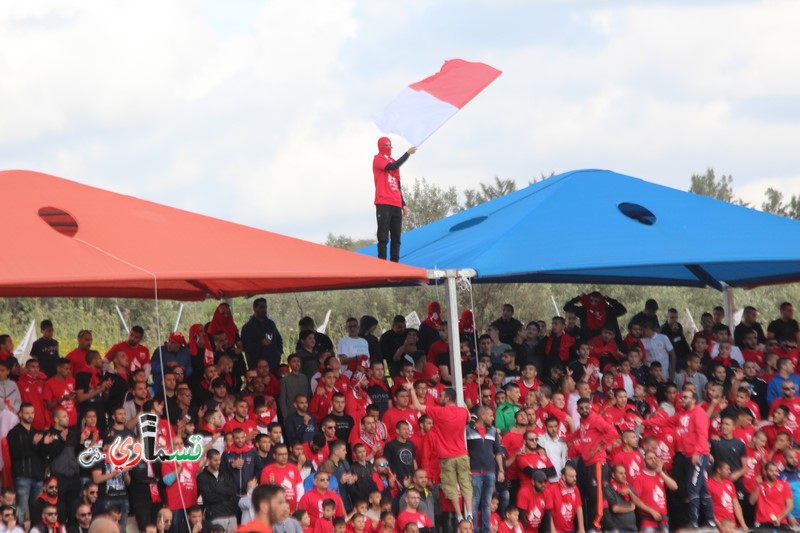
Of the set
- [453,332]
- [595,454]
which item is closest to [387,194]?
[453,332]

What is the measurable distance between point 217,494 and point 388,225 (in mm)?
3358

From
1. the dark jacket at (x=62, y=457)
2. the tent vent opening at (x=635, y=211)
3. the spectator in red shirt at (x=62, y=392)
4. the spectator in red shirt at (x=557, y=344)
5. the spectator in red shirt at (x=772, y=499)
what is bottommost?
the spectator in red shirt at (x=772, y=499)

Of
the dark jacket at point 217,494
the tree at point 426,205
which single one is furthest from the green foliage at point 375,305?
the dark jacket at point 217,494

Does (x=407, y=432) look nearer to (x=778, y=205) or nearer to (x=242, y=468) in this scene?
(x=242, y=468)

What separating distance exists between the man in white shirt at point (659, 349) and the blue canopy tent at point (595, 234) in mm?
1617

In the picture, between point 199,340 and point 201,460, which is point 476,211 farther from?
point 201,460

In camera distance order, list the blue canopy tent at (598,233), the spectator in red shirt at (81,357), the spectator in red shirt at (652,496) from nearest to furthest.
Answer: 1. the spectator in red shirt at (652,496)
2. the blue canopy tent at (598,233)
3. the spectator in red shirt at (81,357)

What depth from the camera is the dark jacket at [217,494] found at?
36.6ft

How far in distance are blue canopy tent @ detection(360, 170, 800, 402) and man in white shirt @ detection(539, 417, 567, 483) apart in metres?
1.49

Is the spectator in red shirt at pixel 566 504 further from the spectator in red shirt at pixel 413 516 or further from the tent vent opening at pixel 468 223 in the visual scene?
the tent vent opening at pixel 468 223

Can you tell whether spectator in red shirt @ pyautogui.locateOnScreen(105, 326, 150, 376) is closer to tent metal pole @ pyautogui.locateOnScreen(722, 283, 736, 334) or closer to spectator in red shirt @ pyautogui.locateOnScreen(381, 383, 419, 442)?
spectator in red shirt @ pyautogui.locateOnScreen(381, 383, 419, 442)

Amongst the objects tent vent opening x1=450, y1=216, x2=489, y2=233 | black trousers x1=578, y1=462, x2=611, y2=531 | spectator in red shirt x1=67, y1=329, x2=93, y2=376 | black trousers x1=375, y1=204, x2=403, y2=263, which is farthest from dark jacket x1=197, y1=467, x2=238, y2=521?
tent vent opening x1=450, y1=216, x2=489, y2=233

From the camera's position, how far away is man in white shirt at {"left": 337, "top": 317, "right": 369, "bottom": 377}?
535 inches

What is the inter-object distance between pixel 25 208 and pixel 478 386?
17.2ft
